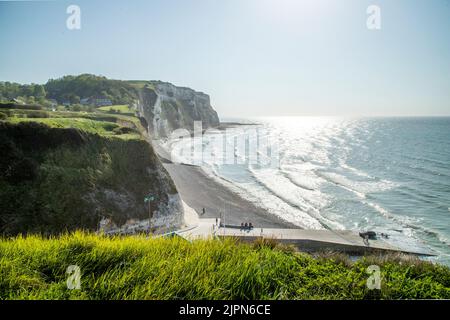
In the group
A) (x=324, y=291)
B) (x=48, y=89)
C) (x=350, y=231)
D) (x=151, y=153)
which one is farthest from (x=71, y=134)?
(x=48, y=89)

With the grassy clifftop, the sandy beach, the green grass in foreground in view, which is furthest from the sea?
the green grass in foreground

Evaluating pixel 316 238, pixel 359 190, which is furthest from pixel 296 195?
pixel 316 238

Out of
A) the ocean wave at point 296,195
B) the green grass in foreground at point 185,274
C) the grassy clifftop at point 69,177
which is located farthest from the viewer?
the ocean wave at point 296,195

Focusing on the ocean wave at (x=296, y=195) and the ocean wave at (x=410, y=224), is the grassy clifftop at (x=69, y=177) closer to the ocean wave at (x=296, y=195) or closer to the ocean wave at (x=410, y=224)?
the ocean wave at (x=296, y=195)

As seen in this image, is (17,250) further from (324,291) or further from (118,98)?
(118,98)

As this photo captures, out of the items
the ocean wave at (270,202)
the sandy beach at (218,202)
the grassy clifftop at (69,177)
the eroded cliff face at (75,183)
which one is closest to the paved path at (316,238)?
the sandy beach at (218,202)

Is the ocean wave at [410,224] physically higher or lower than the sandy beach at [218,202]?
lower

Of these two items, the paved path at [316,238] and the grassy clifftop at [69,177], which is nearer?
the grassy clifftop at [69,177]
